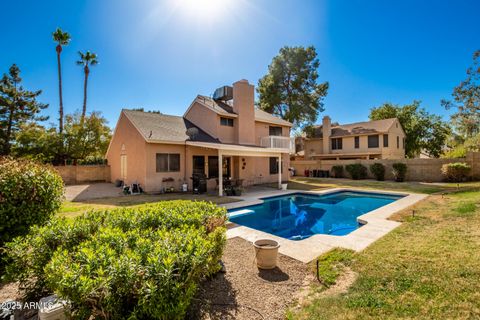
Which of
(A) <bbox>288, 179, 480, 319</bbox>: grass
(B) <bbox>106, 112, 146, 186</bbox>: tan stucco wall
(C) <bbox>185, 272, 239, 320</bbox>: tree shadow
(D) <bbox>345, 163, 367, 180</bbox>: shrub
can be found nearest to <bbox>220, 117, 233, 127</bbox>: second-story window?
(B) <bbox>106, 112, 146, 186</bbox>: tan stucco wall

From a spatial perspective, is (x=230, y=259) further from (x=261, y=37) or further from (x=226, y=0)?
(x=261, y=37)

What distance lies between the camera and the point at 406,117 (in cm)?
3591

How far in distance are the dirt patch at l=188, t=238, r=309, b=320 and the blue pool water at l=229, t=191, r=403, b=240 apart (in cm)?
360

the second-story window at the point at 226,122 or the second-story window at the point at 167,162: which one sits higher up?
the second-story window at the point at 226,122

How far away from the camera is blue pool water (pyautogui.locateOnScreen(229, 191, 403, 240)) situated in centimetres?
915

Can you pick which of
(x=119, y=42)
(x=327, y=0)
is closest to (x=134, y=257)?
(x=327, y=0)

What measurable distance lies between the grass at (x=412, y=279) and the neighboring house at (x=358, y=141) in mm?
24359

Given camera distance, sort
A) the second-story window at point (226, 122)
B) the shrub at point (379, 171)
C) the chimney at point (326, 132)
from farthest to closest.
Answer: the chimney at point (326, 132), the shrub at point (379, 171), the second-story window at point (226, 122)

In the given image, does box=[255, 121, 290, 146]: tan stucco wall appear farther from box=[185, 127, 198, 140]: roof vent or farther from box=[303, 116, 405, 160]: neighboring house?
box=[303, 116, 405, 160]: neighboring house

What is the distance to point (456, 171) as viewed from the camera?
18656 mm

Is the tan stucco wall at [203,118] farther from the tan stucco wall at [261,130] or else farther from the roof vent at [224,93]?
the tan stucco wall at [261,130]

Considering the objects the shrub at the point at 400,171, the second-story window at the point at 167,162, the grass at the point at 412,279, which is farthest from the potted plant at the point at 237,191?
the shrub at the point at 400,171

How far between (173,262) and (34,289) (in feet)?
8.49

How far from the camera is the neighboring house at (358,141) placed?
2850 centimetres
